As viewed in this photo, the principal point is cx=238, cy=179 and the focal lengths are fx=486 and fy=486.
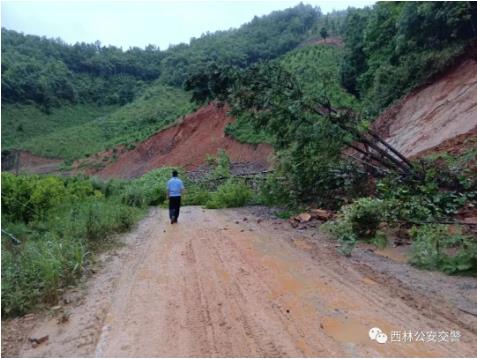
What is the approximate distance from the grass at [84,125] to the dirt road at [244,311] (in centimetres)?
4415

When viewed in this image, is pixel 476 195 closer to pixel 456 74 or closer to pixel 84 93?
pixel 456 74

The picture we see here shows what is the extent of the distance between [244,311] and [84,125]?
6374cm

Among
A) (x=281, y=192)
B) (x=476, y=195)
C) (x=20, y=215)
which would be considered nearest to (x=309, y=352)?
(x=476, y=195)

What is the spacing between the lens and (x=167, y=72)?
262ft

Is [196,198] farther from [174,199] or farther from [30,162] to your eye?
[30,162]

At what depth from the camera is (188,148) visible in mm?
42031

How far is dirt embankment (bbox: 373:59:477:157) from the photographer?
50.6 feet

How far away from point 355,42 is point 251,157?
10712 mm

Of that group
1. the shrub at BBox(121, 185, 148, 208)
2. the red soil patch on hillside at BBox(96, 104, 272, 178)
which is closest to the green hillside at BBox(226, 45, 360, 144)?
the red soil patch on hillside at BBox(96, 104, 272, 178)

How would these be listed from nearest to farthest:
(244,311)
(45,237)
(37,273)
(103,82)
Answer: (244,311) → (37,273) → (45,237) → (103,82)

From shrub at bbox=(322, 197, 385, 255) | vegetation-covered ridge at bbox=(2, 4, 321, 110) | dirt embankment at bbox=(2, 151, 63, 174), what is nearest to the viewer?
shrub at bbox=(322, 197, 385, 255)

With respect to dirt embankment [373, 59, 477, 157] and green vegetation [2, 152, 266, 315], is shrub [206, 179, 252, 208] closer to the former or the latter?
green vegetation [2, 152, 266, 315]

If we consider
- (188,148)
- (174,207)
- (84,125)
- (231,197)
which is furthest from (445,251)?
(84,125)

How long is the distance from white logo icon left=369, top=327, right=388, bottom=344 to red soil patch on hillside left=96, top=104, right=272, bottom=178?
97.1 feet
